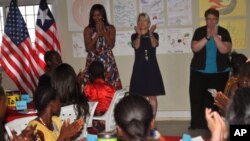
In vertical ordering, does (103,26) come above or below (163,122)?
above

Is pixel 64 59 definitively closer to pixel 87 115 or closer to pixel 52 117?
pixel 87 115

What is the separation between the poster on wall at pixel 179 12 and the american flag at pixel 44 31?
177 cm

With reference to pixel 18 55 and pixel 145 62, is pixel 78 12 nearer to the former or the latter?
→ pixel 18 55

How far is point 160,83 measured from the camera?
6344 millimetres

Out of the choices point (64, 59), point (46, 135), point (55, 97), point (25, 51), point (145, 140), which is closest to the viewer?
point (145, 140)

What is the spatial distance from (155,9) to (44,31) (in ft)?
5.62

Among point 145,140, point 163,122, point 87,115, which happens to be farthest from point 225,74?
point 145,140

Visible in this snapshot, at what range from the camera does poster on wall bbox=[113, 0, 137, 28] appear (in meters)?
7.23

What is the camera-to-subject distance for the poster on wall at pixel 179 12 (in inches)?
275

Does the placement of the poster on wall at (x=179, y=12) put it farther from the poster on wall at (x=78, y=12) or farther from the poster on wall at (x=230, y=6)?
the poster on wall at (x=78, y=12)

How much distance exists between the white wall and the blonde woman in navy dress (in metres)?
0.89

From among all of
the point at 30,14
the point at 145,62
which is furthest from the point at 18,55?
the point at 145,62

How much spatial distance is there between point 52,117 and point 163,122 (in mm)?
4038

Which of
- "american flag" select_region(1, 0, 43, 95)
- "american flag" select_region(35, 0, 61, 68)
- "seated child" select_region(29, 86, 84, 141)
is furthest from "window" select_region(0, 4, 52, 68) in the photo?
"seated child" select_region(29, 86, 84, 141)
